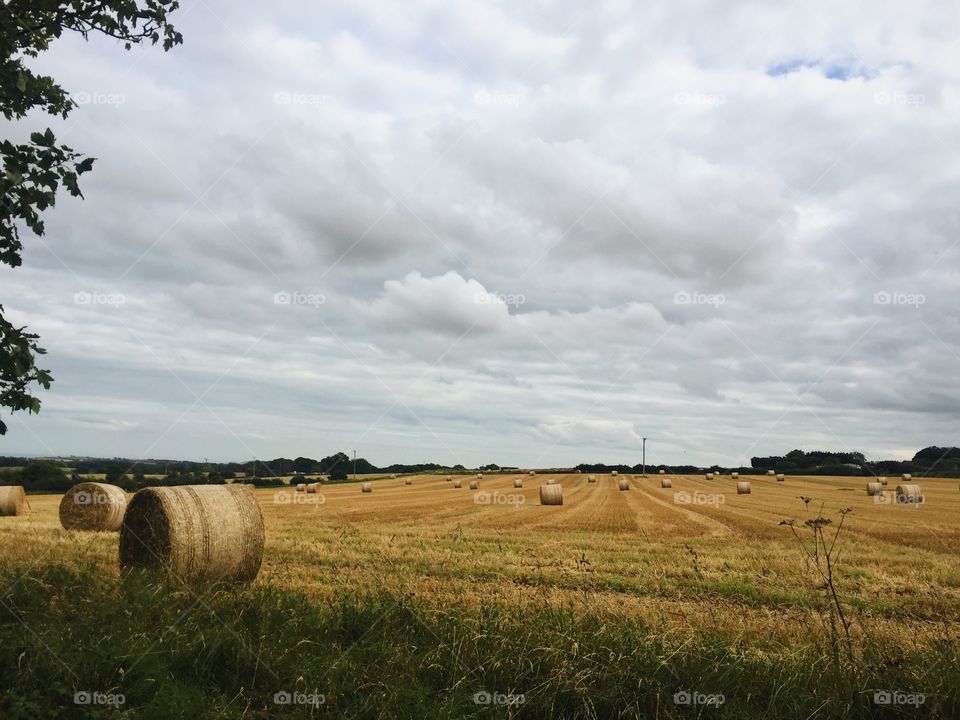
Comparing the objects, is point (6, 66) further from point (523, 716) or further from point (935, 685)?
point (935, 685)

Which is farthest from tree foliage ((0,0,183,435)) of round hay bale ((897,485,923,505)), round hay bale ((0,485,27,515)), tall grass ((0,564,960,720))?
round hay bale ((897,485,923,505))

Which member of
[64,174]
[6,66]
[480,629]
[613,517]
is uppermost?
[6,66]

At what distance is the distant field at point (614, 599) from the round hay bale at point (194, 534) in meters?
0.79

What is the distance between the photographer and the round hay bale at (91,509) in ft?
77.9

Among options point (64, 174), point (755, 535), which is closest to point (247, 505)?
point (64, 174)

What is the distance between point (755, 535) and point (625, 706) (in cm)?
1819

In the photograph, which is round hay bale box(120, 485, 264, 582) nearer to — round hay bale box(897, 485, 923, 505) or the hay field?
the hay field

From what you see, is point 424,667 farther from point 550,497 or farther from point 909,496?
point 909,496

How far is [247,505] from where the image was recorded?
1338 cm

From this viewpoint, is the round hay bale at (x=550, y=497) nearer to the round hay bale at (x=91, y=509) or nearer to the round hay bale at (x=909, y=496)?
the round hay bale at (x=91, y=509)

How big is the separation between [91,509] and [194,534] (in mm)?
14406

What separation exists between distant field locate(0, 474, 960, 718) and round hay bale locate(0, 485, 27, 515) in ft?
5.73

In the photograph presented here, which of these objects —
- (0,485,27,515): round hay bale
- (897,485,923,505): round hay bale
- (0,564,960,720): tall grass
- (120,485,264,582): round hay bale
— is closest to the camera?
(0,564,960,720): tall grass

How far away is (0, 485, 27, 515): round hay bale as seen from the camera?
95.3 ft
